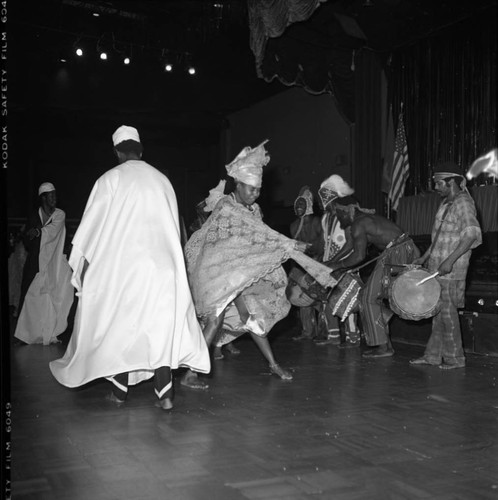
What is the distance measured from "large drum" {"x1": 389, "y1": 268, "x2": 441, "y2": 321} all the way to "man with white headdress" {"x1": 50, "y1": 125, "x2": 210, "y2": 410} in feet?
7.65

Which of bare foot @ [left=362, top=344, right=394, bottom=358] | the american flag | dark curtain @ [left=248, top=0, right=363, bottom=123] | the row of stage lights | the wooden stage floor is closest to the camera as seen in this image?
the wooden stage floor

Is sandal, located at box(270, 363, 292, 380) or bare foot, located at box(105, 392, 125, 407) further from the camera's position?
sandal, located at box(270, 363, 292, 380)

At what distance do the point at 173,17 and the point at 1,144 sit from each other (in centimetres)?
1049

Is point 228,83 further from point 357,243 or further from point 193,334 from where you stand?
point 193,334

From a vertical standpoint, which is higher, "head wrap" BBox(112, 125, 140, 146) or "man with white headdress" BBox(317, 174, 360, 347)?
"head wrap" BBox(112, 125, 140, 146)

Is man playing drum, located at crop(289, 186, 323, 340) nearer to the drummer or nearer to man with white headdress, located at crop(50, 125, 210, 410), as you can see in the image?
the drummer

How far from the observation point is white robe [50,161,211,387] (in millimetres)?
4086

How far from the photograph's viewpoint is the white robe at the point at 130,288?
4.09 metres

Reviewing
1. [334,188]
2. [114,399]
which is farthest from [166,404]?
[334,188]

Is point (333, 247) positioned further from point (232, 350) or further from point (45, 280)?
point (45, 280)

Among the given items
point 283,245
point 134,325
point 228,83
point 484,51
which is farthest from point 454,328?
point 228,83

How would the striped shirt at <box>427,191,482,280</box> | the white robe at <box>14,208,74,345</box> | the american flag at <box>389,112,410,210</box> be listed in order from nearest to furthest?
the striped shirt at <box>427,191,482,280</box>
the white robe at <box>14,208,74,345</box>
the american flag at <box>389,112,410,210</box>

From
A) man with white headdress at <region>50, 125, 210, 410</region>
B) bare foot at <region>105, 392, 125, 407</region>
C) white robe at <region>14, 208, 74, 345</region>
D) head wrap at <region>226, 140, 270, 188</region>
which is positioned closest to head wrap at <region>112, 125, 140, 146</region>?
man with white headdress at <region>50, 125, 210, 410</region>

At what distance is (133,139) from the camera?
4.50 meters
